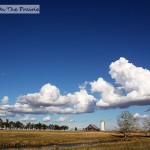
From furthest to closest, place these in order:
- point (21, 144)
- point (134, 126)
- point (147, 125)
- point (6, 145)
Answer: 1. point (147, 125)
2. point (134, 126)
3. point (21, 144)
4. point (6, 145)

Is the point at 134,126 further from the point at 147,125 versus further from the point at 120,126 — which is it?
the point at 147,125

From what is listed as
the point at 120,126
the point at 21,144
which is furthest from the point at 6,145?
the point at 120,126

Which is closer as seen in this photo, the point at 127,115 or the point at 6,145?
the point at 6,145

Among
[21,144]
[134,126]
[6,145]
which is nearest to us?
[6,145]

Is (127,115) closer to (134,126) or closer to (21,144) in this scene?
(134,126)

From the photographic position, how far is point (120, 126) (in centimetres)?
13788

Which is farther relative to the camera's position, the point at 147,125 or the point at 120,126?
the point at 147,125

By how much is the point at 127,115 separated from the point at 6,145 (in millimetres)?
80310

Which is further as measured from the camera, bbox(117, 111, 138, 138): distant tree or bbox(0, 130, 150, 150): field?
bbox(117, 111, 138, 138): distant tree

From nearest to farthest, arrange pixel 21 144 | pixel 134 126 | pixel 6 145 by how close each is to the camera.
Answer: pixel 6 145 → pixel 21 144 → pixel 134 126

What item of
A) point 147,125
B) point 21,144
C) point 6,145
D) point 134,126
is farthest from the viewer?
point 147,125

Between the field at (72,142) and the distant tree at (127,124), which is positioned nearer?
the field at (72,142)

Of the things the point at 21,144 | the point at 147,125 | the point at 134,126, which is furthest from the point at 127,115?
the point at 21,144

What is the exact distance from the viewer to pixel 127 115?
451 ft
